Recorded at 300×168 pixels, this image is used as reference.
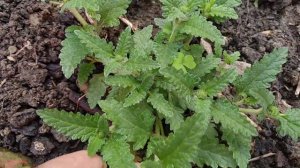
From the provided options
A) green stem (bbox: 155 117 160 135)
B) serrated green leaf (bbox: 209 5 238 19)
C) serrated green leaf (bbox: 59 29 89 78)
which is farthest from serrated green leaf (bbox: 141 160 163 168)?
serrated green leaf (bbox: 209 5 238 19)

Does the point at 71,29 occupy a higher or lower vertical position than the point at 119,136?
higher

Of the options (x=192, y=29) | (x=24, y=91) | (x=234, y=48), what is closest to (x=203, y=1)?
(x=192, y=29)

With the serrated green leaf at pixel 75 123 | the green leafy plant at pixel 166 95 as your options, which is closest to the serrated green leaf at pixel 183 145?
the green leafy plant at pixel 166 95

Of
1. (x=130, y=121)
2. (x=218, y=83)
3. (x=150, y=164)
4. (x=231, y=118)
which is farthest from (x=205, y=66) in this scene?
(x=150, y=164)

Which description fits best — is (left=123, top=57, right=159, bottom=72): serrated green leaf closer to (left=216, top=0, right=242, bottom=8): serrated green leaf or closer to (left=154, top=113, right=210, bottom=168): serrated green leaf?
(left=154, top=113, right=210, bottom=168): serrated green leaf

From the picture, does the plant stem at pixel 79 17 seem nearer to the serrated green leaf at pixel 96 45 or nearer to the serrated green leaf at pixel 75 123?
the serrated green leaf at pixel 96 45

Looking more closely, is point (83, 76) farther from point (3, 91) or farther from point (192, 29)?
point (192, 29)
